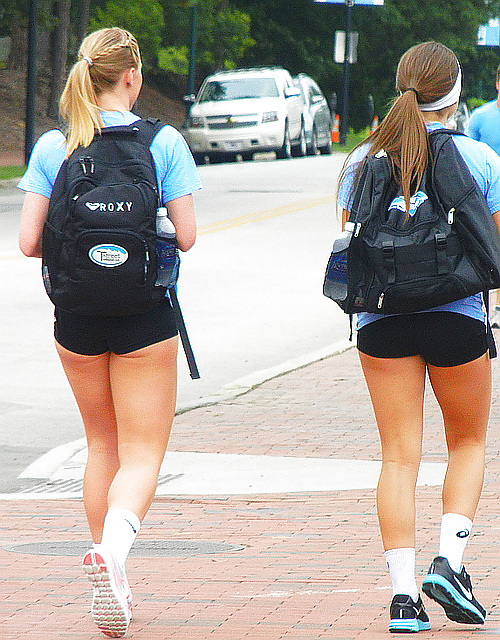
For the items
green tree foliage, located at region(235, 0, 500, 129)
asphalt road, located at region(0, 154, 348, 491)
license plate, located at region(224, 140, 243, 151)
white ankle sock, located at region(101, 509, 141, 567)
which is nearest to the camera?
white ankle sock, located at region(101, 509, 141, 567)

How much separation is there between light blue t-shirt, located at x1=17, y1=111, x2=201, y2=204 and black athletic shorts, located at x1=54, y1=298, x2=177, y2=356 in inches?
14.6

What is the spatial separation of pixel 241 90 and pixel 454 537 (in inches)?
1202

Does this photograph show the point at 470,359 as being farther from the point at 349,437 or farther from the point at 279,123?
the point at 279,123

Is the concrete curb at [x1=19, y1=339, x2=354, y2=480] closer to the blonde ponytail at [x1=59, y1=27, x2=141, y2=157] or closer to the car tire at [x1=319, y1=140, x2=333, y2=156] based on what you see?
the blonde ponytail at [x1=59, y1=27, x2=141, y2=157]

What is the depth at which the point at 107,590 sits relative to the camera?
4.15 m

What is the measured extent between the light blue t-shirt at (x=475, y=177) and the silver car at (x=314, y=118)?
102ft

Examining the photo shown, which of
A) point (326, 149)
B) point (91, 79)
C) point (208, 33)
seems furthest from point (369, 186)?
point (208, 33)

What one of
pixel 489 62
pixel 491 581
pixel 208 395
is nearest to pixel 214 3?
pixel 489 62

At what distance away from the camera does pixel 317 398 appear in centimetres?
966

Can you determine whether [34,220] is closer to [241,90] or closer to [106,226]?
[106,226]

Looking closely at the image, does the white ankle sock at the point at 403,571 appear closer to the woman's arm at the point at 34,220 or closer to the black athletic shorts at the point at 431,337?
the black athletic shorts at the point at 431,337

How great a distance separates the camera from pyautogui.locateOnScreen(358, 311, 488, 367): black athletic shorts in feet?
14.6

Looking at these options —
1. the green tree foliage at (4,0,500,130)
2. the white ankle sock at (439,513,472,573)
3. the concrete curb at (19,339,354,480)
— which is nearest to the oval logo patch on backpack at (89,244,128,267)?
the white ankle sock at (439,513,472,573)

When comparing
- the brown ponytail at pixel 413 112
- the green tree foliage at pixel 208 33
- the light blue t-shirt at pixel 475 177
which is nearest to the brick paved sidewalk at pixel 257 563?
the light blue t-shirt at pixel 475 177
